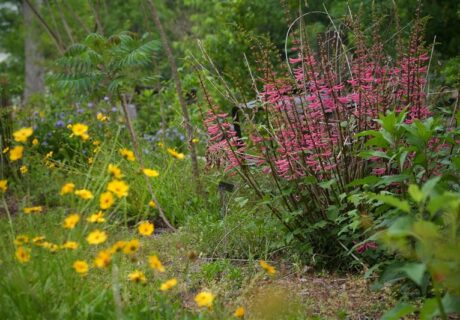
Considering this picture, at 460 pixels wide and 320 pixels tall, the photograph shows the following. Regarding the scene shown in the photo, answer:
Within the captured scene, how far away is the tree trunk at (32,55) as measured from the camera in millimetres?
18000

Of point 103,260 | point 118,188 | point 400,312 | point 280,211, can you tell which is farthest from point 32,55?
point 400,312

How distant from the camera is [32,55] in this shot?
1897 cm

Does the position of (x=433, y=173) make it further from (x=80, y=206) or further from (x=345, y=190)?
(x=80, y=206)

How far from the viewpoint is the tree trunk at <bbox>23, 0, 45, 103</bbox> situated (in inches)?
709

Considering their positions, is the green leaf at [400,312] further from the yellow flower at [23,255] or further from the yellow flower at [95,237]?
the yellow flower at [23,255]

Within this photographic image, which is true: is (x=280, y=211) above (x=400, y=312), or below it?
below

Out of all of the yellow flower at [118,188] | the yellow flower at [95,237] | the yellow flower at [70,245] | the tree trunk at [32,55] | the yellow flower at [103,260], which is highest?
the yellow flower at [118,188]

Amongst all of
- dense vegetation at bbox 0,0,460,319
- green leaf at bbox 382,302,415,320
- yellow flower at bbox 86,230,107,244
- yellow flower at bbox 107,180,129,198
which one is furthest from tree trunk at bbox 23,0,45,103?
green leaf at bbox 382,302,415,320

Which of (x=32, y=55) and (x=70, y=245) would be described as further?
(x=32, y=55)

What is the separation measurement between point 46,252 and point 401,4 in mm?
6563

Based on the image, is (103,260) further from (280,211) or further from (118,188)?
(280,211)

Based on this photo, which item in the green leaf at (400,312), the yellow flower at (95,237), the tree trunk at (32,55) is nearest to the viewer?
the green leaf at (400,312)

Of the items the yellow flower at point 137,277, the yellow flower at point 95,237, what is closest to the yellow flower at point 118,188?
the yellow flower at point 95,237

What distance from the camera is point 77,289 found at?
8.57 feet
